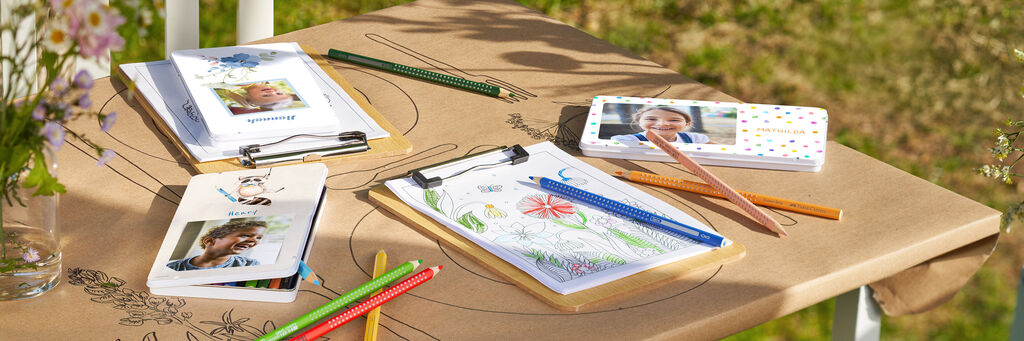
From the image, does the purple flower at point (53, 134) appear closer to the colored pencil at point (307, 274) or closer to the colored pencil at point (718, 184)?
the colored pencil at point (307, 274)

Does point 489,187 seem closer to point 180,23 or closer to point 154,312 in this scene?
point 154,312

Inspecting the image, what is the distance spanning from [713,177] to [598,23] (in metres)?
2.30

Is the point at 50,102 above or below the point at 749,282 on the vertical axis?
above

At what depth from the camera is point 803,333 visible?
223cm

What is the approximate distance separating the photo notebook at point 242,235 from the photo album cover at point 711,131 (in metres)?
0.37

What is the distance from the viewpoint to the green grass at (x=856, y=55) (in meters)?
2.80

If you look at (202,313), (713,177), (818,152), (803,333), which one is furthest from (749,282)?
(803,333)

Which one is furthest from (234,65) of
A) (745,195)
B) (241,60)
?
(745,195)

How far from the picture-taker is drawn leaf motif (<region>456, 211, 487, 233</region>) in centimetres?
97

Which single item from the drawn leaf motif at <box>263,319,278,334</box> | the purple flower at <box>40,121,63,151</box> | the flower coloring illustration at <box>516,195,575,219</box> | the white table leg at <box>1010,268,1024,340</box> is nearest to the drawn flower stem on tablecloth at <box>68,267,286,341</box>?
the drawn leaf motif at <box>263,319,278,334</box>

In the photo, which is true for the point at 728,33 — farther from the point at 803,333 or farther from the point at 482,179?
the point at 482,179

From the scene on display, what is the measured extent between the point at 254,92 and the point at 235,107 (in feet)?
0.17

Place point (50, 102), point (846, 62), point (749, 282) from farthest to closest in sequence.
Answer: point (846, 62) → point (749, 282) → point (50, 102)

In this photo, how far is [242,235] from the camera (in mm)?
921
